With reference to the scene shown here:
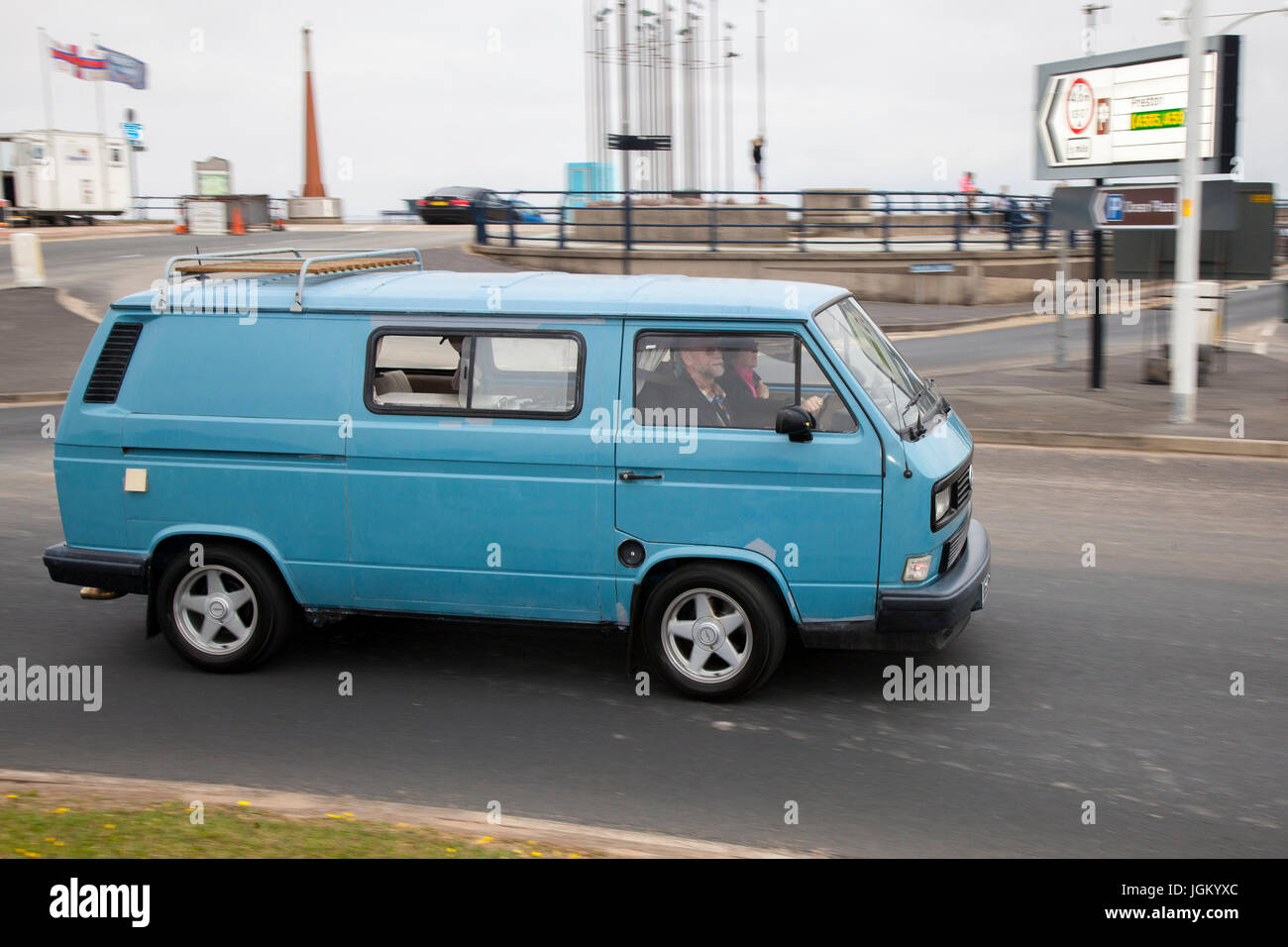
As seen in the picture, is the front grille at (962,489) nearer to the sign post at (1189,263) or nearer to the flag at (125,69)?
the sign post at (1189,263)

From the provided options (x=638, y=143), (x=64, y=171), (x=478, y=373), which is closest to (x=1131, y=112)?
(x=478, y=373)

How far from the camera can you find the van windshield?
6215 mm

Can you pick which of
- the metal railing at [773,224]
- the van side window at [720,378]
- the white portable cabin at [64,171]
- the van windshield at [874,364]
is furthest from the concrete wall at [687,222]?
the van side window at [720,378]

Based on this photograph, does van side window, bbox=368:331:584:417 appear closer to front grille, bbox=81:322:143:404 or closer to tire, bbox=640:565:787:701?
tire, bbox=640:565:787:701

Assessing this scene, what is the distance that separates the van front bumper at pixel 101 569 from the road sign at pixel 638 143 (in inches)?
1162

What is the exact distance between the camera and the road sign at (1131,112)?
51.6 ft

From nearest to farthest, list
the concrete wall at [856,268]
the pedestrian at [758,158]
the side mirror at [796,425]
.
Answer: the side mirror at [796,425]
the concrete wall at [856,268]
the pedestrian at [758,158]

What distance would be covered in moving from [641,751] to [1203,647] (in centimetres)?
343

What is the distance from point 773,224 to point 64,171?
29.0 m

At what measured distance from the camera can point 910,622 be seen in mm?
6035

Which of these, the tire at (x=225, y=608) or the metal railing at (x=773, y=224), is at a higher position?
the metal railing at (x=773, y=224)

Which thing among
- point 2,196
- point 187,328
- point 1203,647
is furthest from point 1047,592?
point 2,196
